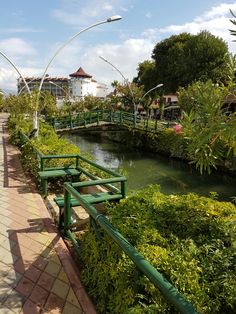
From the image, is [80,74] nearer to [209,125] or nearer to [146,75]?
[146,75]

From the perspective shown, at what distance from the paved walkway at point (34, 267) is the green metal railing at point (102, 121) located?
776 inches

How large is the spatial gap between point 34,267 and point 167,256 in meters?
1.96

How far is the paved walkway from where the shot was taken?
3.53m

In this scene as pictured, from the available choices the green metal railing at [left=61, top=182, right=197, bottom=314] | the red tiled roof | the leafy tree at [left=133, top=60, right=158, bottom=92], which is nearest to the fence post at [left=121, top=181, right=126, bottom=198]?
the green metal railing at [left=61, top=182, right=197, bottom=314]

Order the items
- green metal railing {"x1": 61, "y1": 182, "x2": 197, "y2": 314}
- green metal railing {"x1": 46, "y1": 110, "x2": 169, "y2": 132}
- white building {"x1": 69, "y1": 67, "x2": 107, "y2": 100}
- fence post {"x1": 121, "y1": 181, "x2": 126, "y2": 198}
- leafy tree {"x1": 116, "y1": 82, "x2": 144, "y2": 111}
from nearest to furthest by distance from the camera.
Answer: green metal railing {"x1": 61, "y1": 182, "x2": 197, "y2": 314}, fence post {"x1": 121, "y1": 181, "x2": 126, "y2": 198}, green metal railing {"x1": 46, "y1": 110, "x2": 169, "y2": 132}, leafy tree {"x1": 116, "y1": 82, "x2": 144, "y2": 111}, white building {"x1": 69, "y1": 67, "x2": 107, "y2": 100}

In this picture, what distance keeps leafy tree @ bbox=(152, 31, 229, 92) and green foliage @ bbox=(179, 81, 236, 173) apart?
35.2 meters

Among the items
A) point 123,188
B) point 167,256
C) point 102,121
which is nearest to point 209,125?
point 167,256

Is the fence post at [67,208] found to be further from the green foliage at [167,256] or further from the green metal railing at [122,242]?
the green foliage at [167,256]

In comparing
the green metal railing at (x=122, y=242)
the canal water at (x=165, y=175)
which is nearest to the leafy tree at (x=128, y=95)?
the canal water at (x=165, y=175)

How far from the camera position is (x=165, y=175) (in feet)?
64.4

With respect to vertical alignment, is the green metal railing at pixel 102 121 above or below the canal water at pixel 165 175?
above

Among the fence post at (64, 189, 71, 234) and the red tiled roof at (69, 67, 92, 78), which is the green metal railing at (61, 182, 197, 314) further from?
the red tiled roof at (69, 67, 92, 78)

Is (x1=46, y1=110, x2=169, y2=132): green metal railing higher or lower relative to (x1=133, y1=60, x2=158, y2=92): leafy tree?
lower

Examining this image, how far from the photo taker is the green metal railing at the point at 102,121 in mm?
26281
